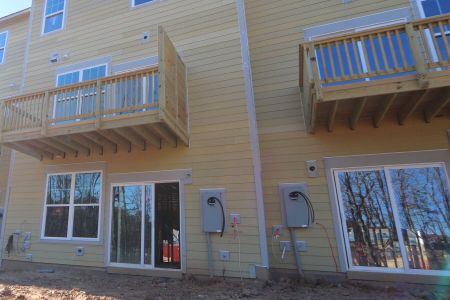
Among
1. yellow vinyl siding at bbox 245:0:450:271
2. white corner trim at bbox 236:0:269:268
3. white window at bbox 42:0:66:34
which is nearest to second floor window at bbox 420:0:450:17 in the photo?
yellow vinyl siding at bbox 245:0:450:271

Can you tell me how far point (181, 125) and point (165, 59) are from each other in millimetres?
1457

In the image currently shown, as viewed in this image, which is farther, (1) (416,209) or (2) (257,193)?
(2) (257,193)

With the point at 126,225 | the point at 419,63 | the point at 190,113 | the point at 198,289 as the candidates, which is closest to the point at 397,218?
the point at 419,63

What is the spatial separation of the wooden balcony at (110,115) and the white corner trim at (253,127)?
1569 mm

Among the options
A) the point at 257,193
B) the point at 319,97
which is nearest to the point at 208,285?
the point at 257,193

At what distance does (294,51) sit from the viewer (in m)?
6.33

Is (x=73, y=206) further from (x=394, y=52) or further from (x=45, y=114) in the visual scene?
(x=394, y=52)

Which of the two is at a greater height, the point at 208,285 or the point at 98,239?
the point at 98,239

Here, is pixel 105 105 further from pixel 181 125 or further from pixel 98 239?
pixel 98 239

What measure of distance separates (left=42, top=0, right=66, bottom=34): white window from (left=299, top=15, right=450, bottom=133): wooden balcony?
8.28 metres

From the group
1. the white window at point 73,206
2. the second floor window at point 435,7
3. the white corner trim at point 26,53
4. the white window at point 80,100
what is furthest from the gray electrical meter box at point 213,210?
the white corner trim at point 26,53

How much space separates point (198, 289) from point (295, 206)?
2.50m

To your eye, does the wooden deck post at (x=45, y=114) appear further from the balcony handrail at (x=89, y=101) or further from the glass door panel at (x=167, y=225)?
the glass door panel at (x=167, y=225)

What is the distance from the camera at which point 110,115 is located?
5.80 m
